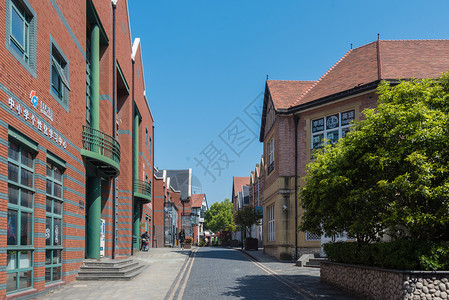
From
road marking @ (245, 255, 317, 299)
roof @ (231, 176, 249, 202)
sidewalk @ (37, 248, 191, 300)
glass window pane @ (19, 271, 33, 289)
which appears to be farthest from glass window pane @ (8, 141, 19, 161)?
roof @ (231, 176, 249, 202)

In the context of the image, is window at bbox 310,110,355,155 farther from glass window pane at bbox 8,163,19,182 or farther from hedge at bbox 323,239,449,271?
glass window pane at bbox 8,163,19,182

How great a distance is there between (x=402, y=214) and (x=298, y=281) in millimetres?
6242

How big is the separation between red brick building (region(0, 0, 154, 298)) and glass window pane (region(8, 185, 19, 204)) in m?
0.02

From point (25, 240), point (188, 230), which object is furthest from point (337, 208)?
point (188, 230)

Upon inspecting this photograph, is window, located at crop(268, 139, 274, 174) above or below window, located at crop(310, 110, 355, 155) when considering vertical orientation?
below

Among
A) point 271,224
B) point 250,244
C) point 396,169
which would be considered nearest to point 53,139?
point 396,169

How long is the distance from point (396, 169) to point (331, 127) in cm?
1243

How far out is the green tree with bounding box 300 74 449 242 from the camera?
391 inches

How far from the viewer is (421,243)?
988 cm

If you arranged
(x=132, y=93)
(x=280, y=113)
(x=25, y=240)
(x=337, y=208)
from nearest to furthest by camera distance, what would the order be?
(x=25, y=240)
(x=337, y=208)
(x=280, y=113)
(x=132, y=93)

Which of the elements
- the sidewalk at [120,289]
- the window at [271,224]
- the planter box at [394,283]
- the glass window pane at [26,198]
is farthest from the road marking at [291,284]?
the window at [271,224]

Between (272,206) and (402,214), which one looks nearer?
(402,214)

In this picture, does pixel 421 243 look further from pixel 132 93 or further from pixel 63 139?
pixel 132 93

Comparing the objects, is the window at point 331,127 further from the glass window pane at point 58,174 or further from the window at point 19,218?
the window at point 19,218
